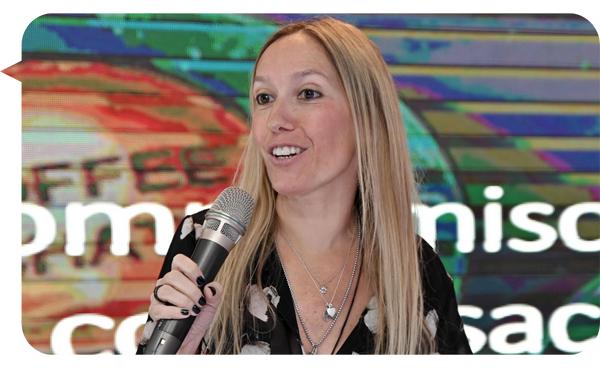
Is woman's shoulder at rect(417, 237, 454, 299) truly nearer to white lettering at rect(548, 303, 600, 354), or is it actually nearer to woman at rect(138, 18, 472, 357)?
woman at rect(138, 18, 472, 357)

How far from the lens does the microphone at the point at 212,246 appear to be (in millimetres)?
875

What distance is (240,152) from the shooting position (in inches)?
116

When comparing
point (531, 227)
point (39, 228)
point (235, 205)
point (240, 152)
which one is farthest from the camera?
point (531, 227)

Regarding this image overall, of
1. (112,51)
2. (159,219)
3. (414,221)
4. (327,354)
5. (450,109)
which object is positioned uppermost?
(112,51)

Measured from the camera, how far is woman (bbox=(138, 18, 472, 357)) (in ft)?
4.69

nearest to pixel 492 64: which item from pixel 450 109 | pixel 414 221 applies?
pixel 450 109

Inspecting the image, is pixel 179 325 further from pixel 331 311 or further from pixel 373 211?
pixel 373 211

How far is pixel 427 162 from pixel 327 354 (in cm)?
185

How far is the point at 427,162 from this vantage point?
300 cm

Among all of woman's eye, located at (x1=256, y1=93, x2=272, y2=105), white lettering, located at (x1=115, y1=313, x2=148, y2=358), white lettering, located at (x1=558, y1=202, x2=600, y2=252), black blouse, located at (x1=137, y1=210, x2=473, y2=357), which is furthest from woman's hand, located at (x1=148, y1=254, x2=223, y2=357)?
white lettering, located at (x1=558, y1=202, x2=600, y2=252)

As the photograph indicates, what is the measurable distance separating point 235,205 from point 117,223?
2.06 m

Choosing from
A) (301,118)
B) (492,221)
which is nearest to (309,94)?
(301,118)

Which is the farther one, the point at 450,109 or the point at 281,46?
the point at 450,109

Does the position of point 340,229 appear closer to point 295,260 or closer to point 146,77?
point 295,260
